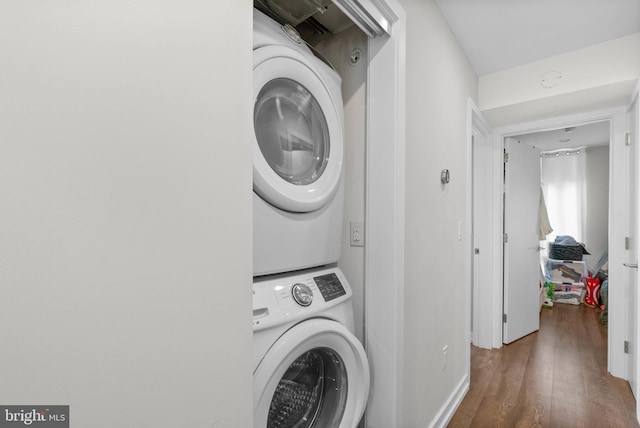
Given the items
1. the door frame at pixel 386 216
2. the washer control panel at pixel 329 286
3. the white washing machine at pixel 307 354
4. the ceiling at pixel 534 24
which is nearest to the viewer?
the white washing machine at pixel 307 354

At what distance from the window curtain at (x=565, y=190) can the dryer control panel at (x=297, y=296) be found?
520 cm

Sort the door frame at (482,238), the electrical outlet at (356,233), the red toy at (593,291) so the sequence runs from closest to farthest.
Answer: the electrical outlet at (356,233), the door frame at (482,238), the red toy at (593,291)

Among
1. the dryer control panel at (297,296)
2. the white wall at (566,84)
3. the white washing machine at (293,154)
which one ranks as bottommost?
the dryer control panel at (297,296)

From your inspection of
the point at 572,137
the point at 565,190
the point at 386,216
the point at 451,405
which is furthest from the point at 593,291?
the point at 386,216

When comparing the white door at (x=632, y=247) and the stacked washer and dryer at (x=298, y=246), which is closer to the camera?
the stacked washer and dryer at (x=298, y=246)

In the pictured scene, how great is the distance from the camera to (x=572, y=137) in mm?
3879

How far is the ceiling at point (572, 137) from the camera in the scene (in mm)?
3502

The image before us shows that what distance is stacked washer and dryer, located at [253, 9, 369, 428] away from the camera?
36.5 inches

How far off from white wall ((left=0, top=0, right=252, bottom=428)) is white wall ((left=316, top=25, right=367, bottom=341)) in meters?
0.82

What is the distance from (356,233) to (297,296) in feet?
1.58

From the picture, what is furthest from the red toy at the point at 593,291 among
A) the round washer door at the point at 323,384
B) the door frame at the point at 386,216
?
the round washer door at the point at 323,384

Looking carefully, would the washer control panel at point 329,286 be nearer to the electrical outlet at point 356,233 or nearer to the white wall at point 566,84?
the electrical outlet at point 356,233

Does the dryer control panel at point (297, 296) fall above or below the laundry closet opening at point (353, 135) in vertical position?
below

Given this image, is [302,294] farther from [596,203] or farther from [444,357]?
[596,203]
